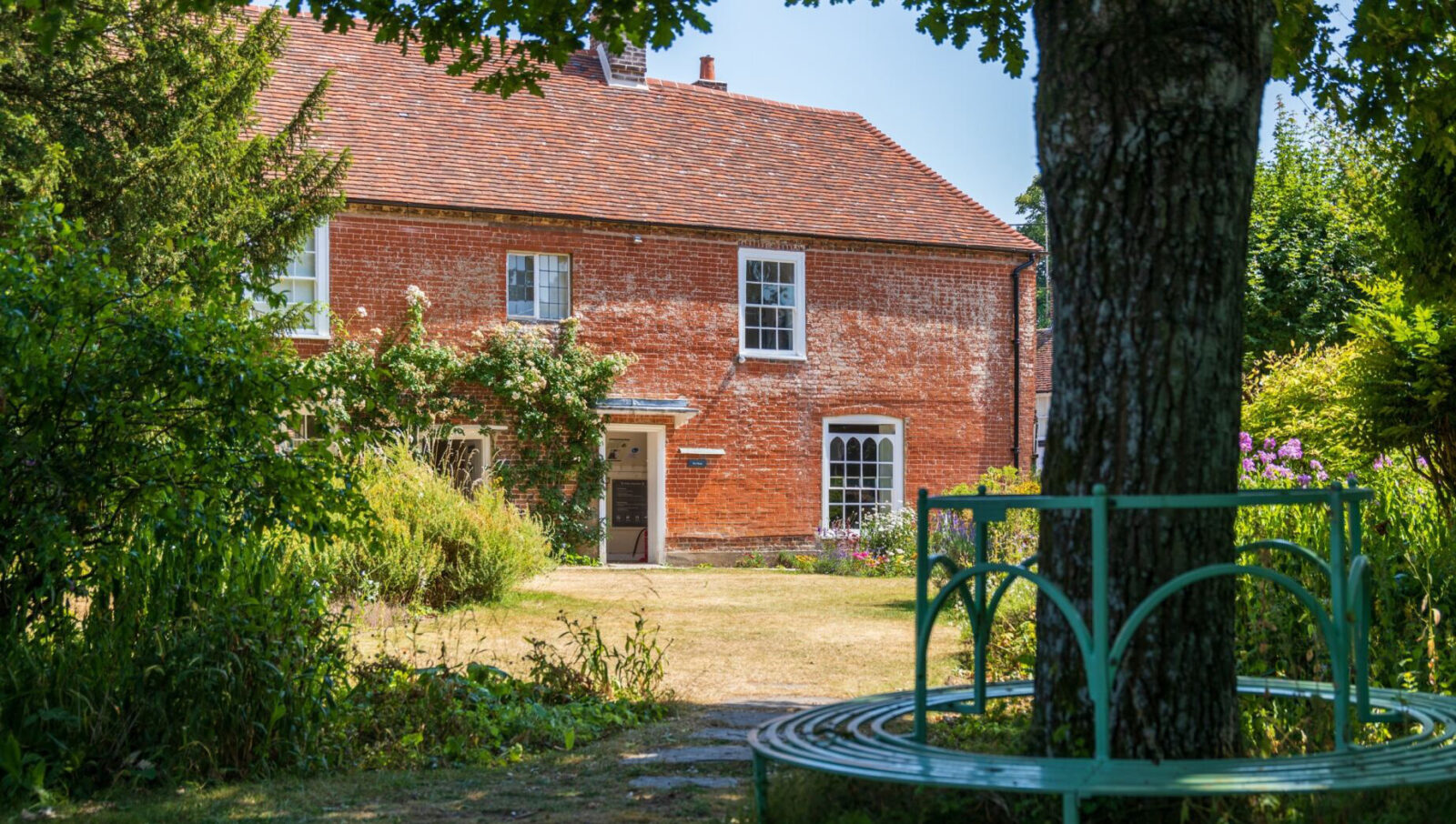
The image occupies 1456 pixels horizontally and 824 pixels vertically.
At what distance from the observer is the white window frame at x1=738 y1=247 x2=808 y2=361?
68.5 ft

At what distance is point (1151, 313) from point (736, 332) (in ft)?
56.2

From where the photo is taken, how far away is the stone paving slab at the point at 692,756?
5.74 metres

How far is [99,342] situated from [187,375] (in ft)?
1.83

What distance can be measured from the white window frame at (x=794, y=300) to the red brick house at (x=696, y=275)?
0.03 meters

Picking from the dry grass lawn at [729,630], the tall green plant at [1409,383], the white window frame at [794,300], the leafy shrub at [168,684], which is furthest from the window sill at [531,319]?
the leafy shrub at [168,684]

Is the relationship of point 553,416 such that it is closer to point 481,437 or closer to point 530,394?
point 530,394

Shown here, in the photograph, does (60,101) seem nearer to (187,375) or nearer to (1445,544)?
(187,375)

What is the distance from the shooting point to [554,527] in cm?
1911

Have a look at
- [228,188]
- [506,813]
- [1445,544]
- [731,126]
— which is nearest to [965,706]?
[506,813]

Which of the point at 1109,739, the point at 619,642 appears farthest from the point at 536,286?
the point at 1109,739

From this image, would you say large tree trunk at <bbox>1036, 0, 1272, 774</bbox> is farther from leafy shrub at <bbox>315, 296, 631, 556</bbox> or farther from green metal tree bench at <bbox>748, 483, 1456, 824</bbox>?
leafy shrub at <bbox>315, 296, 631, 556</bbox>

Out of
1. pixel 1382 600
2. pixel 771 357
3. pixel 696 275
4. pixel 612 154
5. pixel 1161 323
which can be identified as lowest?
pixel 1382 600

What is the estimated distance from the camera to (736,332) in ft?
68.5

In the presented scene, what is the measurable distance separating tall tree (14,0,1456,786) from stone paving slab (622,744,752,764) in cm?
206
